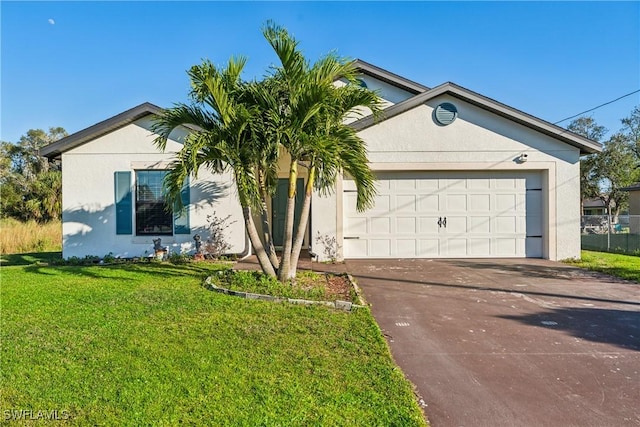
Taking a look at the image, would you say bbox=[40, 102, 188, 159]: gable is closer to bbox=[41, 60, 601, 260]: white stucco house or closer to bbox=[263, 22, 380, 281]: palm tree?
bbox=[41, 60, 601, 260]: white stucco house

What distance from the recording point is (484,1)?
417 inches

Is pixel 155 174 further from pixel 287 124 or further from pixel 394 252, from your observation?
pixel 394 252

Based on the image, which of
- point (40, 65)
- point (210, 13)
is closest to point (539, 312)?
point (210, 13)

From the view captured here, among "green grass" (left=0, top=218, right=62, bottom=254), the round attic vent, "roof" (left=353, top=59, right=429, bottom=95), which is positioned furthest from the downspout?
"green grass" (left=0, top=218, right=62, bottom=254)

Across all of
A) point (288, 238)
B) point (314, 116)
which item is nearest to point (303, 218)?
point (288, 238)

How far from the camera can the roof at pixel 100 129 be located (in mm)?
9883

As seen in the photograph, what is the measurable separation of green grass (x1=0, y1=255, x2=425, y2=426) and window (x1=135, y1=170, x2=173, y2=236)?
14.7ft

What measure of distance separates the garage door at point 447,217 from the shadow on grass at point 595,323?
4.89 m

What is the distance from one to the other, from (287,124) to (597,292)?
6194 millimetres

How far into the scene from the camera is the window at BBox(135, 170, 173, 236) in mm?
10297

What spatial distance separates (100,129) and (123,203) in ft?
6.76

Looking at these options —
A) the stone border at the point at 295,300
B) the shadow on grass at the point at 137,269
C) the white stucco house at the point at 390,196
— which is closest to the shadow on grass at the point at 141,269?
the shadow on grass at the point at 137,269

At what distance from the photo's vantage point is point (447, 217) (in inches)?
406

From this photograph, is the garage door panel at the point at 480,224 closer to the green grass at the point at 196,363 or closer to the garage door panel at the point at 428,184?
the garage door panel at the point at 428,184
